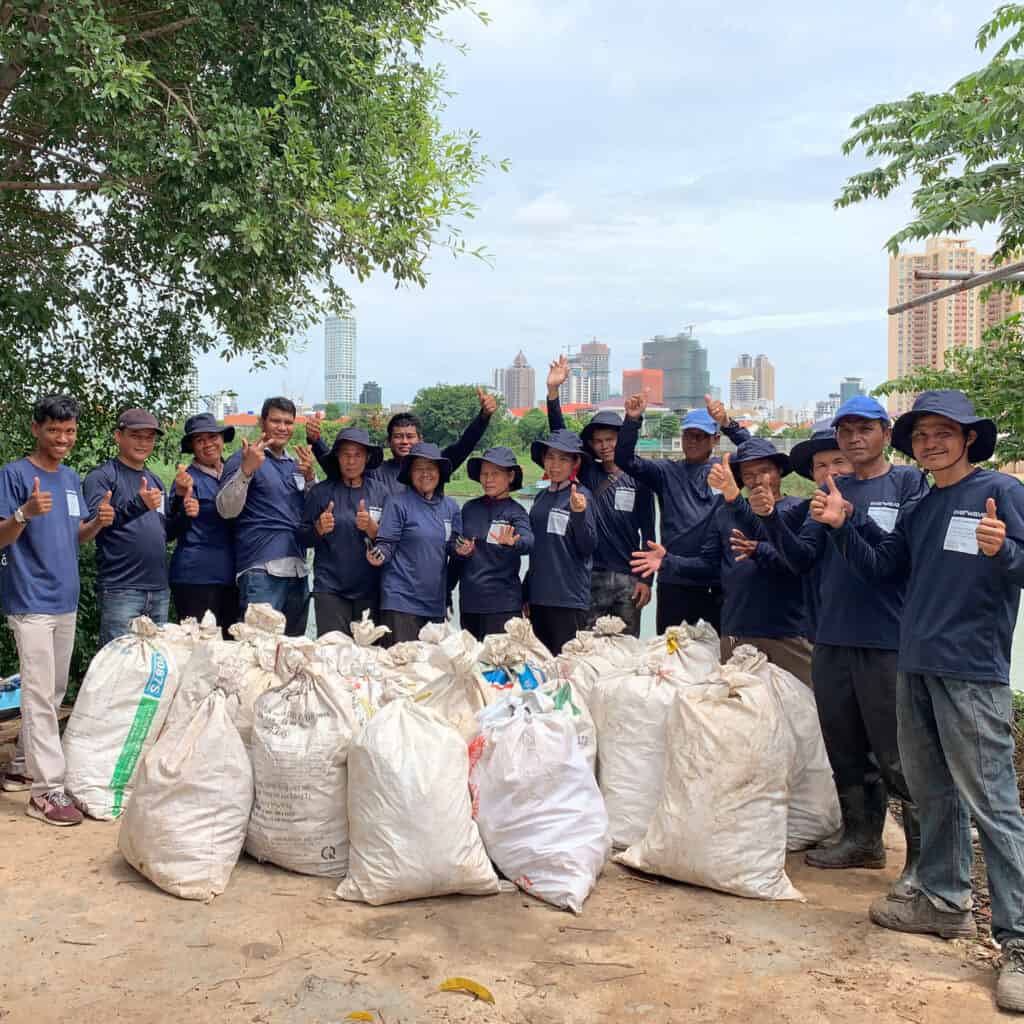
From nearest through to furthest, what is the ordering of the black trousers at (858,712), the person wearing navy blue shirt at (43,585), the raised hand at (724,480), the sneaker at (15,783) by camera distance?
the black trousers at (858,712) → the raised hand at (724,480) → the person wearing navy blue shirt at (43,585) → the sneaker at (15,783)

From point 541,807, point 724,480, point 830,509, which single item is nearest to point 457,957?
point 541,807

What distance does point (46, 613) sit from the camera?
12.8 feet

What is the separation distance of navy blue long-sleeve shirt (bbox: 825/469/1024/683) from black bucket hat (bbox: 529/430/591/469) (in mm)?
2024

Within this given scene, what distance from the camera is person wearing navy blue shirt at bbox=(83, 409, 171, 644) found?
4387mm

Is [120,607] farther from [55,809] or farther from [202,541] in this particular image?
[55,809]

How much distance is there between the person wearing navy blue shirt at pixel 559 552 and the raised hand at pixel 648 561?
28 cm

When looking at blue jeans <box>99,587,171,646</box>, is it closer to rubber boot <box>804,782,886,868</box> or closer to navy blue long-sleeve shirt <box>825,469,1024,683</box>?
rubber boot <box>804,782,886,868</box>

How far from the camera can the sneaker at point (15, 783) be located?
13.4ft

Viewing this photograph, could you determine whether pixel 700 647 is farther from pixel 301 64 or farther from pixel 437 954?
pixel 301 64

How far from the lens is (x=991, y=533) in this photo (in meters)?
2.56

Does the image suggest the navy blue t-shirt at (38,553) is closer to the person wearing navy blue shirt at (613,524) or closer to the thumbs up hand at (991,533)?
the person wearing navy blue shirt at (613,524)

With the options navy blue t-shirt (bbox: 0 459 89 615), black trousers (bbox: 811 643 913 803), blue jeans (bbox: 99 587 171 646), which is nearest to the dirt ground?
black trousers (bbox: 811 643 913 803)

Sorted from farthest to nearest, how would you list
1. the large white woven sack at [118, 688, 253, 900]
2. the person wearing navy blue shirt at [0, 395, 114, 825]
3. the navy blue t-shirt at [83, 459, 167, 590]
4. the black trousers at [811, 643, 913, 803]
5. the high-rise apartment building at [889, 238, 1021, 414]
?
the high-rise apartment building at [889, 238, 1021, 414] → the navy blue t-shirt at [83, 459, 167, 590] → the person wearing navy blue shirt at [0, 395, 114, 825] → the black trousers at [811, 643, 913, 803] → the large white woven sack at [118, 688, 253, 900]

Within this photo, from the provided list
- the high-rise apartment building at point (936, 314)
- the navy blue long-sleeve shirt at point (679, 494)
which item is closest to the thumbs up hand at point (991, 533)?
the navy blue long-sleeve shirt at point (679, 494)
